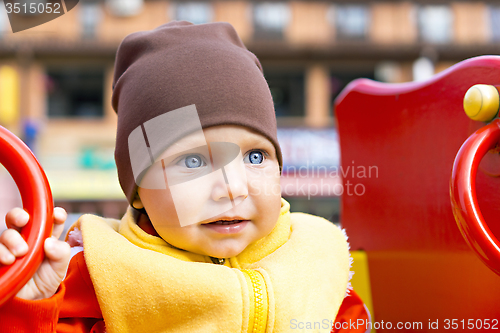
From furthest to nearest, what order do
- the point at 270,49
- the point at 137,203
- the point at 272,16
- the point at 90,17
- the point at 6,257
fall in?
the point at 272,16 < the point at 90,17 < the point at 270,49 < the point at 137,203 < the point at 6,257

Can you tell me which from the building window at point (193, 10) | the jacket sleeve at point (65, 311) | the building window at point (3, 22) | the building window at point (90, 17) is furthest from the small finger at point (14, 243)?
the building window at point (3, 22)

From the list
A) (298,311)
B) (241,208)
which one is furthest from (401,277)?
(241,208)

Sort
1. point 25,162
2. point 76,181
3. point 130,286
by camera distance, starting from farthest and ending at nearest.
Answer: point 76,181 → point 130,286 → point 25,162

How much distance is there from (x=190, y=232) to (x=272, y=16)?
325 inches

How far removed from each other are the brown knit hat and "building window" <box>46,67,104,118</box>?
804cm

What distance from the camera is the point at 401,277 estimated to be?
942 millimetres

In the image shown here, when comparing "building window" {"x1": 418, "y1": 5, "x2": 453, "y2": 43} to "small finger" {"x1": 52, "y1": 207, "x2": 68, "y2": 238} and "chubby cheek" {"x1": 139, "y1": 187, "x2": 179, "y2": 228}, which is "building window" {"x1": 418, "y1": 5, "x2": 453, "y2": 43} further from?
"small finger" {"x1": 52, "y1": 207, "x2": 68, "y2": 238}

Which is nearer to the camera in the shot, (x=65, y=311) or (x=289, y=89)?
(x=65, y=311)

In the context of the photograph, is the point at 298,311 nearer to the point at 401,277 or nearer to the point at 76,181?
the point at 401,277

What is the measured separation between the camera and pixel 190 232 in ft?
2.43

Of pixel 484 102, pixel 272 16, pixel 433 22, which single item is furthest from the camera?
pixel 433 22

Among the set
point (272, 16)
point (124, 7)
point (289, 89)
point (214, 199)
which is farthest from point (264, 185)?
point (124, 7)

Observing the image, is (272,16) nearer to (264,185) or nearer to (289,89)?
(289,89)

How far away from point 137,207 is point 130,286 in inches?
7.5
